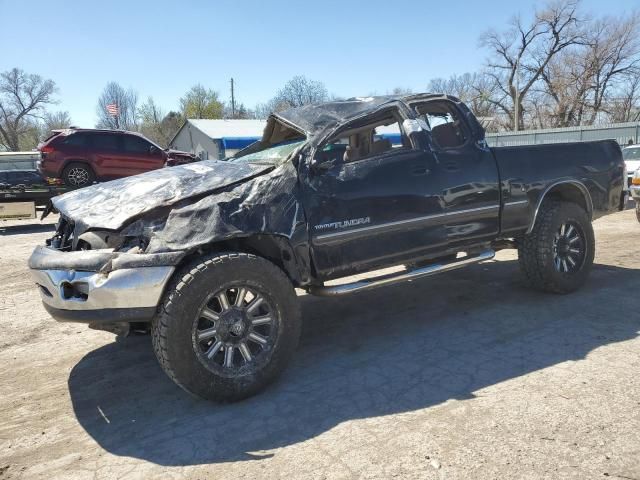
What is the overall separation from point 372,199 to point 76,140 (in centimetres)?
1169

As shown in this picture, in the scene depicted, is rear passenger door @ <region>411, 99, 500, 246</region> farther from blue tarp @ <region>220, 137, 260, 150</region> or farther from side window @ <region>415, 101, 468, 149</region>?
blue tarp @ <region>220, 137, 260, 150</region>

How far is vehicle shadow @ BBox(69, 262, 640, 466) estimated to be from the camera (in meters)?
2.94

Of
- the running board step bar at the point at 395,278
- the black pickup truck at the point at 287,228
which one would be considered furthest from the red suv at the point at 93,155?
the running board step bar at the point at 395,278

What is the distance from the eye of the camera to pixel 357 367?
12.2ft

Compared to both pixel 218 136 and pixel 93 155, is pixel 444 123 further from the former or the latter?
pixel 218 136

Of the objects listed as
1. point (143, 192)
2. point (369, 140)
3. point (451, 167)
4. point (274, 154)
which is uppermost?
point (369, 140)

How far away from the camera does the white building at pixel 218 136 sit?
3700 cm

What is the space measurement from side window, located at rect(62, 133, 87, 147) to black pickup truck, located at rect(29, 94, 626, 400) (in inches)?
394

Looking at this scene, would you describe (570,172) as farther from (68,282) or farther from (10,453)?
(10,453)

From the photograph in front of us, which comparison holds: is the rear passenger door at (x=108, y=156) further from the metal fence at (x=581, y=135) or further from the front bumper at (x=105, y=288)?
the metal fence at (x=581, y=135)

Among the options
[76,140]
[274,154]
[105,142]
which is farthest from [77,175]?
[274,154]

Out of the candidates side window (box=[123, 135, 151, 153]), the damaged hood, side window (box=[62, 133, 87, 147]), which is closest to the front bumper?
the damaged hood

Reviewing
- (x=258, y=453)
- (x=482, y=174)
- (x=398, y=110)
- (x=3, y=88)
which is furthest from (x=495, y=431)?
(x=3, y=88)

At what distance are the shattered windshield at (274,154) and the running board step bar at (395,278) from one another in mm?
1041
